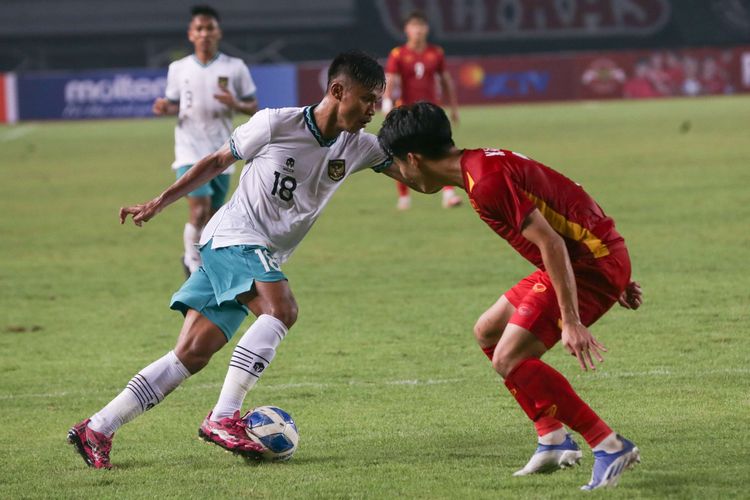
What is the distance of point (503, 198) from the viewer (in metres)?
4.64

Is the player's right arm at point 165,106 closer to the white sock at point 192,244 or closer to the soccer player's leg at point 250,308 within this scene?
the white sock at point 192,244

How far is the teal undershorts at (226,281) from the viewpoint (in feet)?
18.0

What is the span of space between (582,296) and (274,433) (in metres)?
1.46

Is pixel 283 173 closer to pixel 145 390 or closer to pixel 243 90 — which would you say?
pixel 145 390

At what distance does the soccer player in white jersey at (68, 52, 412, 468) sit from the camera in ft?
17.8

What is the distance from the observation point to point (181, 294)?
5.62 metres

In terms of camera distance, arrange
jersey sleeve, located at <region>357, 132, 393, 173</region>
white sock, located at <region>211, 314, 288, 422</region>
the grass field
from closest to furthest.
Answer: the grass field → white sock, located at <region>211, 314, 288, 422</region> → jersey sleeve, located at <region>357, 132, 393, 173</region>

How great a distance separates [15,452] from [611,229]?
2.82 m

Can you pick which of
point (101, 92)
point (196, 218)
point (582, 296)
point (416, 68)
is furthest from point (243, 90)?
point (101, 92)

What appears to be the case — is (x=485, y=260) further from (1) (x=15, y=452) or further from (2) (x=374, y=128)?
(2) (x=374, y=128)

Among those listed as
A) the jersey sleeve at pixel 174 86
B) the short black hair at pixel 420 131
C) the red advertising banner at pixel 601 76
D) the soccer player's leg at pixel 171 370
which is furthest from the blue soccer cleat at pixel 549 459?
the red advertising banner at pixel 601 76

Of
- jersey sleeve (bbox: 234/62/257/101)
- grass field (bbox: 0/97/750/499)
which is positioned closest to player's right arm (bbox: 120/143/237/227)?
grass field (bbox: 0/97/750/499)

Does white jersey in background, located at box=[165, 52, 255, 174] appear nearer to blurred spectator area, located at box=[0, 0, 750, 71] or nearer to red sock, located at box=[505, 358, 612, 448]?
red sock, located at box=[505, 358, 612, 448]

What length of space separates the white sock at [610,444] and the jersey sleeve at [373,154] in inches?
68.8
